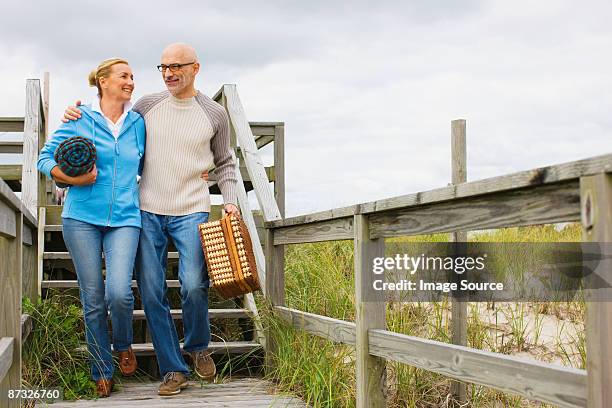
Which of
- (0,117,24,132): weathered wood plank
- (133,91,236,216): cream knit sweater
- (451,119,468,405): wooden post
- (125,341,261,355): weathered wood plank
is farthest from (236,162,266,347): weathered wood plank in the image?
(0,117,24,132): weathered wood plank

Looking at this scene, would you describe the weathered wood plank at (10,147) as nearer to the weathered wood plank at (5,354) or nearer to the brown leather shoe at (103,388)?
the brown leather shoe at (103,388)

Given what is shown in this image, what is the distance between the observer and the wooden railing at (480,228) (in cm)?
213

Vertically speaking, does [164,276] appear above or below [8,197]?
below

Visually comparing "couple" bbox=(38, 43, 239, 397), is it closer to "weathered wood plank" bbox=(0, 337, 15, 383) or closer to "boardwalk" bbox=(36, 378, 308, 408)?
"boardwalk" bbox=(36, 378, 308, 408)

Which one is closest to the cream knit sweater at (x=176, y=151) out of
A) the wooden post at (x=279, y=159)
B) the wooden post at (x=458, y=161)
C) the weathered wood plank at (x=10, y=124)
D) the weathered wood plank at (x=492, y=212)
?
the weathered wood plank at (x=492, y=212)

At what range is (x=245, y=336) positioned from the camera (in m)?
6.51

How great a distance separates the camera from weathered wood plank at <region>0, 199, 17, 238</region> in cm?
357

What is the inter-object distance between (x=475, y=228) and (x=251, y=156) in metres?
3.45

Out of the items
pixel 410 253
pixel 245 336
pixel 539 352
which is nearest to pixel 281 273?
pixel 245 336

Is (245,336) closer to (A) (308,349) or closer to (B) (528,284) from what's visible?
(A) (308,349)

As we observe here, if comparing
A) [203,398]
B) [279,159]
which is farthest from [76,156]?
[279,159]

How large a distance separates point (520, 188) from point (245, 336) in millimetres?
4330

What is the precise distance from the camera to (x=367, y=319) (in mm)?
3807

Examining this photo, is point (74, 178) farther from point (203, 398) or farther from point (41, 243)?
point (41, 243)
